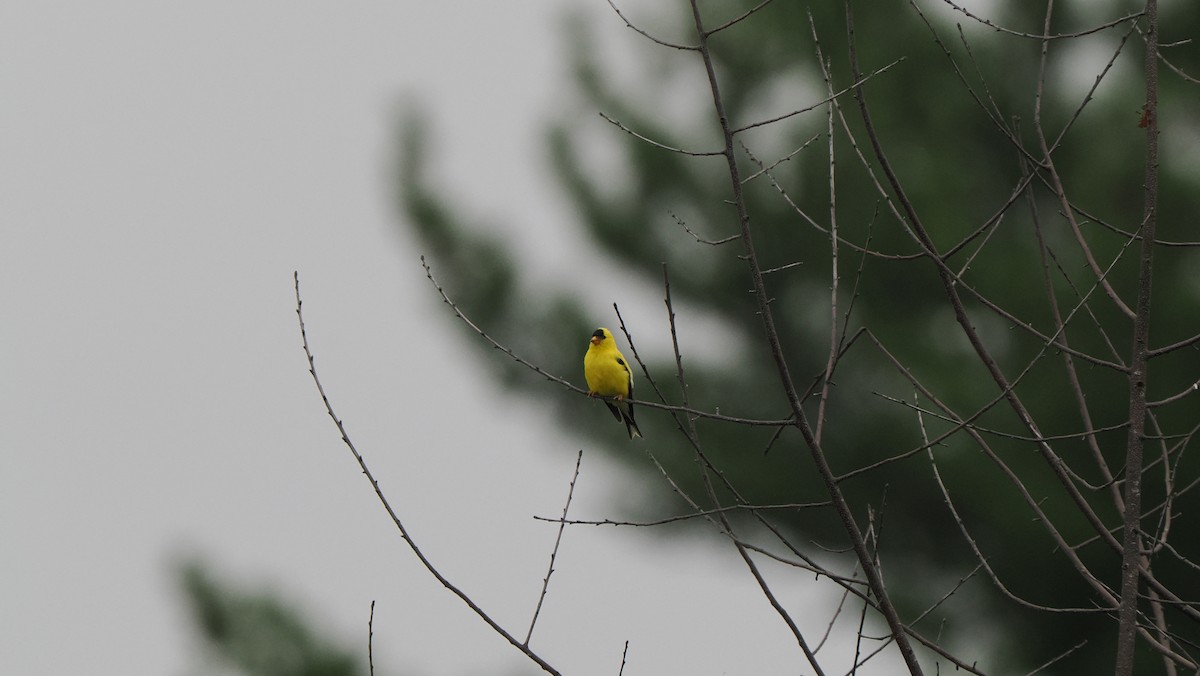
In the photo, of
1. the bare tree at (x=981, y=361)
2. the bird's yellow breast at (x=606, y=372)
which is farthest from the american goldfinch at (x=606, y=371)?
the bare tree at (x=981, y=361)

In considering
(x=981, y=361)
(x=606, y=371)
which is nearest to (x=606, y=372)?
(x=606, y=371)

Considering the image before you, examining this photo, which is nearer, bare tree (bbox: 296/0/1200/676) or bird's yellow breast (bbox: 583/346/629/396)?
bird's yellow breast (bbox: 583/346/629/396)

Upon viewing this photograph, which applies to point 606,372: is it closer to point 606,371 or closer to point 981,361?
point 606,371

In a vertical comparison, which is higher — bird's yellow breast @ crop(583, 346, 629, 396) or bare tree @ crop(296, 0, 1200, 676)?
bare tree @ crop(296, 0, 1200, 676)

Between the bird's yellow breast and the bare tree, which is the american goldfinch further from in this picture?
the bare tree

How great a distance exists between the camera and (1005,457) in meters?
6.05

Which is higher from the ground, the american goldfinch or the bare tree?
the bare tree

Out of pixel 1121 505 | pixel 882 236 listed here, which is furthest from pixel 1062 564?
pixel 1121 505

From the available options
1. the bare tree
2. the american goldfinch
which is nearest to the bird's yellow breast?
the american goldfinch

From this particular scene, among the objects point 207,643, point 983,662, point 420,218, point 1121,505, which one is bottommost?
point 1121,505

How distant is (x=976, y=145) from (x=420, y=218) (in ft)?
11.0

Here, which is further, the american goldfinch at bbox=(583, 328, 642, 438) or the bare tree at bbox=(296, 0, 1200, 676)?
the bare tree at bbox=(296, 0, 1200, 676)

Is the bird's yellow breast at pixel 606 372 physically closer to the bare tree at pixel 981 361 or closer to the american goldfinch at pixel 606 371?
the american goldfinch at pixel 606 371

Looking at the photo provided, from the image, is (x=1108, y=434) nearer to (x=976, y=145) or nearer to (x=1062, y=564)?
(x=1062, y=564)
